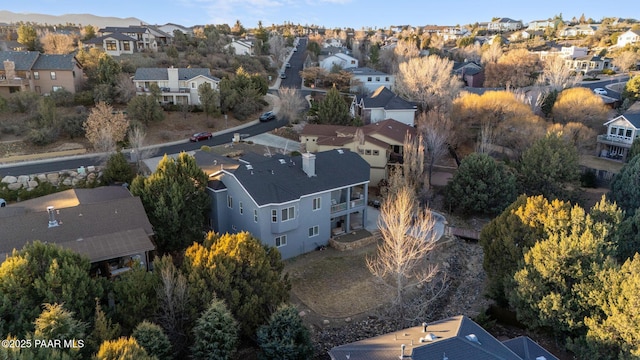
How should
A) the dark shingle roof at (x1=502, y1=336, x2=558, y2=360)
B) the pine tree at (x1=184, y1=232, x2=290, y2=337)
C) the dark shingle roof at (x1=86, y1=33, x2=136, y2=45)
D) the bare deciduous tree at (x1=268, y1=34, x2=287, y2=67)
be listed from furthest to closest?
the bare deciduous tree at (x1=268, y1=34, x2=287, y2=67) → the dark shingle roof at (x1=86, y1=33, x2=136, y2=45) → the pine tree at (x1=184, y1=232, x2=290, y2=337) → the dark shingle roof at (x1=502, y1=336, x2=558, y2=360)

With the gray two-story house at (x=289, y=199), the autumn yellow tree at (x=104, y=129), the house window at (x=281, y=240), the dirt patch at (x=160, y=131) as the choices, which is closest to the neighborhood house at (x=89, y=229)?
the gray two-story house at (x=289, y=199)

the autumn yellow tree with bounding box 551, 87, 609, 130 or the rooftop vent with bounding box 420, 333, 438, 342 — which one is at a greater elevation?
the autumn yellow tree with bounding box 551, 87, 609, 130

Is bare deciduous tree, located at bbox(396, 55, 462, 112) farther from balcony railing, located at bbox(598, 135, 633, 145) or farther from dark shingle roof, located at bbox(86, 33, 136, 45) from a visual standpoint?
dark shingle roof, located at bbox(86, 33, 136, 45)

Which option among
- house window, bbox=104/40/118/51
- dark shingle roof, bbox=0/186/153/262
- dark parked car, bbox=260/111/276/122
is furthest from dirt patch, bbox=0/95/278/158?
house window, bbox=104/40/118/51

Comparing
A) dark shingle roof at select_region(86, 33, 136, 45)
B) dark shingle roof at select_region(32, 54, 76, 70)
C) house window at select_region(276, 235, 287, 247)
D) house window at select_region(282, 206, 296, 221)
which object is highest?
dark shingle roof at select_region(86, 33, 136, 45)

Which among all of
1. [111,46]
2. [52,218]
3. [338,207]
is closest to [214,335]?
[52,218]

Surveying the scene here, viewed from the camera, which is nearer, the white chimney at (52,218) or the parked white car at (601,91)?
the white chimney at (52,218)

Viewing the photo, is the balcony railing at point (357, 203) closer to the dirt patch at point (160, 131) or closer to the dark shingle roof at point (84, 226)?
the dark shingle roof at point (84, 226)
